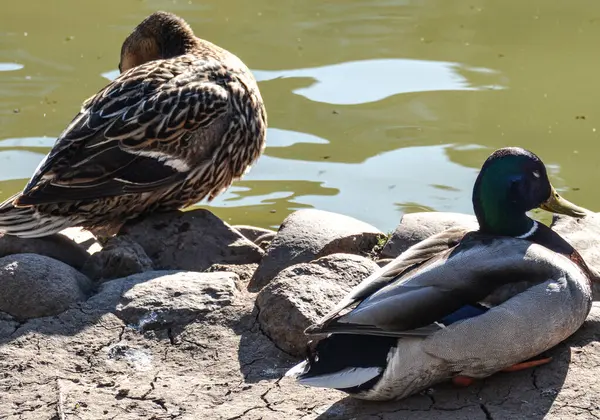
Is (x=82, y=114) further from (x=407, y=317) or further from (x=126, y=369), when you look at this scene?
(x=407, y=317)

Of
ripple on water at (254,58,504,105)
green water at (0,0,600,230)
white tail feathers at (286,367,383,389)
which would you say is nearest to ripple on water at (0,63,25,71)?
green water at (0,0,600,230)

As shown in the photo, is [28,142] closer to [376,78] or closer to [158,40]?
[158,40]

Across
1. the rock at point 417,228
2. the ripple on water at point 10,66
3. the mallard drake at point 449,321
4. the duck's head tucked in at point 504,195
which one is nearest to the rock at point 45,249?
the rock at point 417,228

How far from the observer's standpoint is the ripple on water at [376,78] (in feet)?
33.6

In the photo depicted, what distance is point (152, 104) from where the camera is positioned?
6750mm

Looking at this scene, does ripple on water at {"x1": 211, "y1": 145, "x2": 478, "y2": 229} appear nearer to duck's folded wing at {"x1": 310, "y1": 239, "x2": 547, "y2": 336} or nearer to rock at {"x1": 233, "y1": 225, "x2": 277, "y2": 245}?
rock at {"x1": 233, "y1": 225, "x2": 277, "y2": 245}

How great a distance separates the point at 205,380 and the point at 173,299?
2.03 ft

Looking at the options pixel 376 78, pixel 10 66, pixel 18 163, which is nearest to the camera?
pixel 18 163

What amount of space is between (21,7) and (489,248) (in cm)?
878

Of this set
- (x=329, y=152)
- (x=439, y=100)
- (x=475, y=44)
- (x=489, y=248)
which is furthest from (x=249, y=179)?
(x=489, y=248)

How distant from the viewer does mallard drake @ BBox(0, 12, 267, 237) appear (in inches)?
259

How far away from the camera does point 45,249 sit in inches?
258

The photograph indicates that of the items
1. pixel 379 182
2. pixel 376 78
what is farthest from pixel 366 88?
pixel 379 182

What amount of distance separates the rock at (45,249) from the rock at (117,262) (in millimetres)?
166
